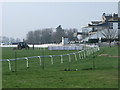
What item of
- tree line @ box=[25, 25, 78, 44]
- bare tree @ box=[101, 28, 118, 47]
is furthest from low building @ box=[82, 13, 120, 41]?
tree line @ box=[25, 25, 78, 44]

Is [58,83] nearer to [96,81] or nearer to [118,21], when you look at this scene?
[96,81]

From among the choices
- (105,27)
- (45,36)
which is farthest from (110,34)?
(105,27)

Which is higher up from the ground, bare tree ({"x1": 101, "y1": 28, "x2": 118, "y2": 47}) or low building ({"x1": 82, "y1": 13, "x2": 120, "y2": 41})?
low building ({"x1": 82, "y1": 13, "x2": 120, "y2": 41})

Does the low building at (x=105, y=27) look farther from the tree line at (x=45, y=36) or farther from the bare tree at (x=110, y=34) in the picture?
the tree line at (x=45, y=36)

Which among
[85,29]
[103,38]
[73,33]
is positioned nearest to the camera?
[103,38]

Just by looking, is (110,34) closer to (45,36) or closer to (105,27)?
(45,36)

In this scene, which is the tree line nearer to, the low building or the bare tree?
the low building

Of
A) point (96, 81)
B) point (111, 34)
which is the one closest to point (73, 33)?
point (111, 34)

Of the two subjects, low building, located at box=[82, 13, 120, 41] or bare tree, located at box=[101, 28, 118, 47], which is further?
low building, located at box=[82, 13, 120, 41]

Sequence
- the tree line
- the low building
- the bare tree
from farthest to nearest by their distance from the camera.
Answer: the tree line, the low building, the bare tree

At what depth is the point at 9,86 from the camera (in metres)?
12.2

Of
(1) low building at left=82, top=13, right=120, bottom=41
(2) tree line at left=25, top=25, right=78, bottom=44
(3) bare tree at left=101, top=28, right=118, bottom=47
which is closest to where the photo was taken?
(3) bare tree at left=101, top=28, right=118, bottom=47

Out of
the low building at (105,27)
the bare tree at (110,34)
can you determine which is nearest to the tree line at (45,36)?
the low building at (105,27)

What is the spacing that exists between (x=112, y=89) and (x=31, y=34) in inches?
5693
